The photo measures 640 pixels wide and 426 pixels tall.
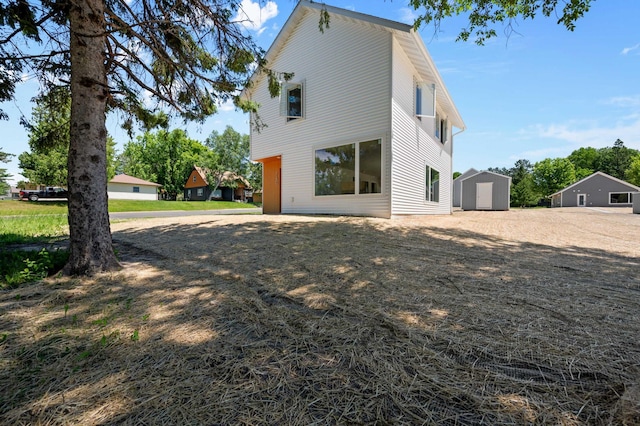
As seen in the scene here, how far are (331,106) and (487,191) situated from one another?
18629 mm

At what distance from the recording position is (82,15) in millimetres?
3229

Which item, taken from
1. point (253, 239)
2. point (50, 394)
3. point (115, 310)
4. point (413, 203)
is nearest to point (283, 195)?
point (413, 203)

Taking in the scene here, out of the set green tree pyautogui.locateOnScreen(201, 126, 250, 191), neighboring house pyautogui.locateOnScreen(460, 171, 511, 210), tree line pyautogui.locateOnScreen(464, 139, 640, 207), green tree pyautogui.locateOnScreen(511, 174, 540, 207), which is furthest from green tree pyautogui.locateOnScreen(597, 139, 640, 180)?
green tree pyautogui.locateOnScreen(201, 126, 250, 191)

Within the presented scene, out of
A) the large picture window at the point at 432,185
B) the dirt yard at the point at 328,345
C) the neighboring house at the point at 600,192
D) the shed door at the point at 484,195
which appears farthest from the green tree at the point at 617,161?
the dirt yard at the point at 328,345

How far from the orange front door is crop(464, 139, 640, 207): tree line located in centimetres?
4266

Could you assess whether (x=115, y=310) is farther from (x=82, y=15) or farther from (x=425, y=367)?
(x=82, y=15)

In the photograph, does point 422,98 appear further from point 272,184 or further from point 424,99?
point 272,184

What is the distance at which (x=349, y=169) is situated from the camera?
360 inches

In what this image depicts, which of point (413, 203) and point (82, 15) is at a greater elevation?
point (82, 15)

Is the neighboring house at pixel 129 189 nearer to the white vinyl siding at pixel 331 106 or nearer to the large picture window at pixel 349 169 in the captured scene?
the white vinyl siding at pixel 331 106

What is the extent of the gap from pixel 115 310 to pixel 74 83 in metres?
2.64

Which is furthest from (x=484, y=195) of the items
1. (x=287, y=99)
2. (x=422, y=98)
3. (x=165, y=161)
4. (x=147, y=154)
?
(x=147, y=154)

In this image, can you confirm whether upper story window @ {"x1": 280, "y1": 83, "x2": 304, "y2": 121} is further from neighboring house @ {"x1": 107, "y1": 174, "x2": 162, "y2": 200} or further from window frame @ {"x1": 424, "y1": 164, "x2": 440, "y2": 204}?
neighboring house @ {"x1": 107, "y1": 174, "x2": 162, "y2": 200}

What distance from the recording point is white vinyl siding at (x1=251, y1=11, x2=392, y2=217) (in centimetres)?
838
